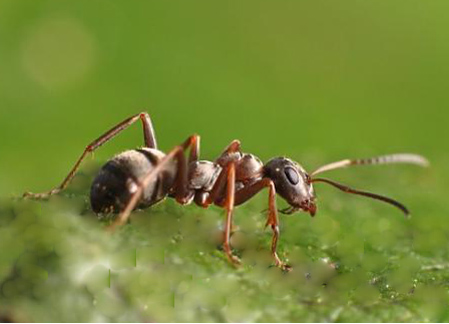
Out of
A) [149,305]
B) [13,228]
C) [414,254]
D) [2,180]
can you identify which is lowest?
[2,180]

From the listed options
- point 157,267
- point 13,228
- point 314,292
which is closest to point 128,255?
point 157,267

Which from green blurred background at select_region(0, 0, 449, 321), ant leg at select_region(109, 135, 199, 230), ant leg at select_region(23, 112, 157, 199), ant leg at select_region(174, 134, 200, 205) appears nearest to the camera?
green blurred background at select_region(0, 0, 449, 321)

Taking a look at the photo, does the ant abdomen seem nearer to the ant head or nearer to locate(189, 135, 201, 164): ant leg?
locate(189, 135, 201, 164): ant leg

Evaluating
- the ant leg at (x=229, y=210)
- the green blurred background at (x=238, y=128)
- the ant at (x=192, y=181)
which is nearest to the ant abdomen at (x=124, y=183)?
the ant at (x=192, y=181)

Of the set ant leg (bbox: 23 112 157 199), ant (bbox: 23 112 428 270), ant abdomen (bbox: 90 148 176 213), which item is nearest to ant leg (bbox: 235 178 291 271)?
ant (bbox: 23 112 428 270)

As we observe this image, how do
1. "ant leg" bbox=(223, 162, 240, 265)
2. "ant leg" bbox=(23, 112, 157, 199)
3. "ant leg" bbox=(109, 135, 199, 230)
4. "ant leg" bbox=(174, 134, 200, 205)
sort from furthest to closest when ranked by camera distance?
"ant leg" bbox=(23, 112, 157, 199)
"ant leg" bbox=(174, 134, 200, 205)
"ant leg" bbox=(109, 135, 199, 230)
"ant leg" bbox=(223, 162, 240, 265)

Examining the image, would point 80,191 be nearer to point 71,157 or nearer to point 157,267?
point 157,267

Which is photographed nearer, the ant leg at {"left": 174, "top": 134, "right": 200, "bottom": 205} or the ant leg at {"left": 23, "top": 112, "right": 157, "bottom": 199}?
the ant leg at {"left": 174, "top": 134, "right": 200, "bottom": 205}
